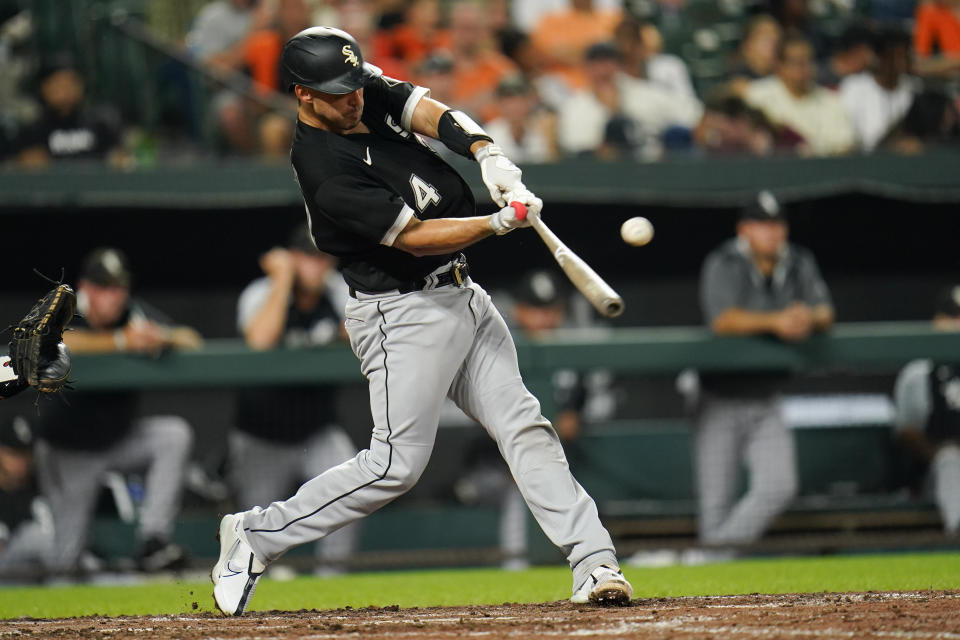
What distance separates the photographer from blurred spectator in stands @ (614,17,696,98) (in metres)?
7.76

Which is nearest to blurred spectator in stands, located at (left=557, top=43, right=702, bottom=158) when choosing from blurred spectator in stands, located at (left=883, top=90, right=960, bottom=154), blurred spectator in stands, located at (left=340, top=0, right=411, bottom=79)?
blurred spectator in stands, located at (left=340, top=0, right=411, bottom=79)

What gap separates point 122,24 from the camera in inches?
296

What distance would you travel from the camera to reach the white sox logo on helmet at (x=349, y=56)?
11.3 feet

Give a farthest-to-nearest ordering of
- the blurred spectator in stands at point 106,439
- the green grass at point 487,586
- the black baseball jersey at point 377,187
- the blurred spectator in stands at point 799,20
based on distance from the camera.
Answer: the blurred spectator in stands at point 799,20 < the blurred spectator in stands at point 106,439 < the green grass at point 487,586 < the black baseball jersey at point 377,187

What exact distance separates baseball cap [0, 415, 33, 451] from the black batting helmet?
3146mm

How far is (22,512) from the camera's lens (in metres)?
5.84

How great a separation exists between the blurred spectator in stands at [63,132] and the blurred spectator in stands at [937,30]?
16.5ft

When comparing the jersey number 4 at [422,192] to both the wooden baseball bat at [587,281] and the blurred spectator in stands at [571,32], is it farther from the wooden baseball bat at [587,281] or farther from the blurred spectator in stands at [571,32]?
the blurred spectator in stands at [571,32]

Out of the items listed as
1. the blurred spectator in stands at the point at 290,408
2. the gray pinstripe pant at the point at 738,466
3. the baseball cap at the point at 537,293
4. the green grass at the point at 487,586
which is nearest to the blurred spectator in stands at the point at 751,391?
the gray pinstripe pant at the point at 738,466

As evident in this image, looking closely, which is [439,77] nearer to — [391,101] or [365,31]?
[365,31]

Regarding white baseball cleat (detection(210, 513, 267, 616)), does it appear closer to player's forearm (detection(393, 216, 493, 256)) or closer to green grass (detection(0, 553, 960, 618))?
green grass (detection(0, 553, 960, 618))

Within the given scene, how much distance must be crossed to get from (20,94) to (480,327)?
4807 millimetres

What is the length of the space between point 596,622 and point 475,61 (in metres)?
5.13

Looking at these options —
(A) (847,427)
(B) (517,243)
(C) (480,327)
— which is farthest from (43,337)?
(B) (517,243)
